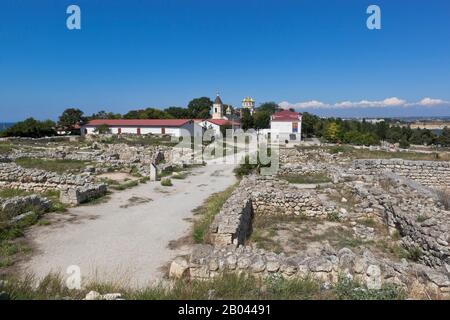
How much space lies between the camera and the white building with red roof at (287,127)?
207 ft

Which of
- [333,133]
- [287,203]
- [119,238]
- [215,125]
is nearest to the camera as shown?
[119,238]

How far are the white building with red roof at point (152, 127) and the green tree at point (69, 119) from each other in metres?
3.61

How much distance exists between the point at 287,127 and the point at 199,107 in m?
→ 41.2

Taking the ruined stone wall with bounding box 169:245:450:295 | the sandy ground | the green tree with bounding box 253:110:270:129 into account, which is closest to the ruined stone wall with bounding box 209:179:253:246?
the sandy ground

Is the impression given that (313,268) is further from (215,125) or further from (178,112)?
(178,112)

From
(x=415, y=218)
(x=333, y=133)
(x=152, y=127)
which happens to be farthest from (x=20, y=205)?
(x=152, y=127)

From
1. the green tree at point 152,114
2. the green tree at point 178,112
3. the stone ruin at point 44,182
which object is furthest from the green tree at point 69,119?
the stone ruin at point 44,182

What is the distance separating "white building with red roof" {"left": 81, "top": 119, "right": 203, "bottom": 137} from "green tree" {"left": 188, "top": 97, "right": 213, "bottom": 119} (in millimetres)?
27182

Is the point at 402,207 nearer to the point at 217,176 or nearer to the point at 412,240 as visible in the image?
the point at 412,240

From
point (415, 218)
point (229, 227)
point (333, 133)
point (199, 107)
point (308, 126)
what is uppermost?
point (199, 107)

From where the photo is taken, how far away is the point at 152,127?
6606 cm

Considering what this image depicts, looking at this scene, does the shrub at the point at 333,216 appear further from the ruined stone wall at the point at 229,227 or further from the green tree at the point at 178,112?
the green tree at the point at 178,112

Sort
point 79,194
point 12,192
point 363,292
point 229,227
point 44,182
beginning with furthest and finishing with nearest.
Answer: point 44,182 < point 12,192 < point 79,194 < point 229,227 < point 363,292
